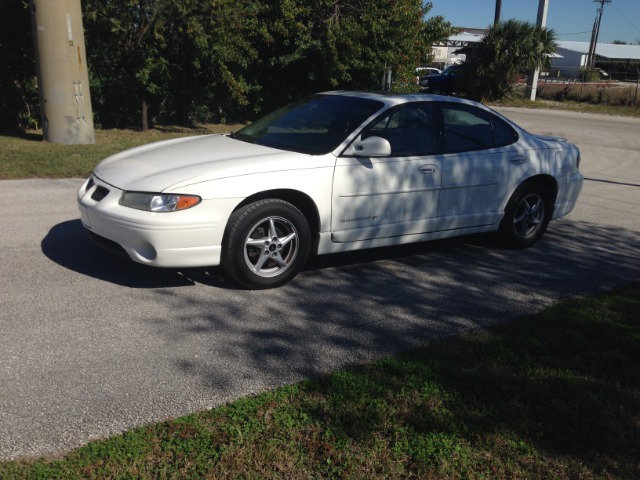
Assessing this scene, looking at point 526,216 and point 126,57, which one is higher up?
point 126,57

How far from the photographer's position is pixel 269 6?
17250 mm

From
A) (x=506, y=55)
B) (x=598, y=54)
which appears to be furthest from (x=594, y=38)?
(x=506, y=55)

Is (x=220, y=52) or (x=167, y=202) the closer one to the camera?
(x=167, y=202)

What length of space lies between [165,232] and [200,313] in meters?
0.65

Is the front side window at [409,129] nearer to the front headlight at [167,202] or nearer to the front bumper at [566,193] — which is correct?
the front headlight at [167,202]

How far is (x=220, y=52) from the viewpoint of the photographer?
16.2 meters

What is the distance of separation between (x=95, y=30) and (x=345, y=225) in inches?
474

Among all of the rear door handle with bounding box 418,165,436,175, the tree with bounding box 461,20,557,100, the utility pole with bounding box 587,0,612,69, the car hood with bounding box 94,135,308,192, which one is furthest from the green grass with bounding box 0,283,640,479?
the utility pole with bounding box 587,0,612,69

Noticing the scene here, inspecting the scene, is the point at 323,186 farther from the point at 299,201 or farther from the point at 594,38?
the point at 594,38

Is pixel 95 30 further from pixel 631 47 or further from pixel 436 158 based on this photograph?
pixel 631 47

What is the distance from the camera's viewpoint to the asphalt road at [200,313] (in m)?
3.84

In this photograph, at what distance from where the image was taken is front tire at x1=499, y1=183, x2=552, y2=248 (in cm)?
721

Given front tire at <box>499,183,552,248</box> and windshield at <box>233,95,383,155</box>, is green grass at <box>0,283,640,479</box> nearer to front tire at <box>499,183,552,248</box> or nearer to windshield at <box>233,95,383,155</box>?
windshield at <box>233,95,383,155</box>

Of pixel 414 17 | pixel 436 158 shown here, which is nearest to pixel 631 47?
pixel 414 17
